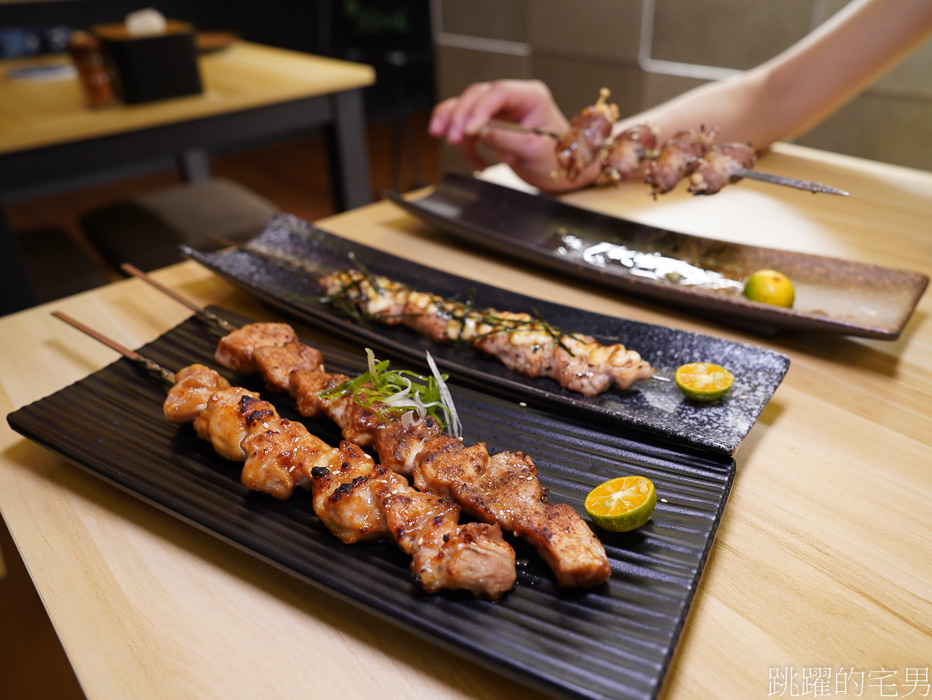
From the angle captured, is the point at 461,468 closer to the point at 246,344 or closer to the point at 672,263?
the point at 246,344

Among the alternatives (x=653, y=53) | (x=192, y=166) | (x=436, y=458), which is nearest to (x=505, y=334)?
(x=436, y=458)

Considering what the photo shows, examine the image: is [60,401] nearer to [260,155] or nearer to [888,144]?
[888,144]

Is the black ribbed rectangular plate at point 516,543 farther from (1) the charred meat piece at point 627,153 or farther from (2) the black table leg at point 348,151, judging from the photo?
(2) the black table leg at point 348,151

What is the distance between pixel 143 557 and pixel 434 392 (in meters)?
0.67

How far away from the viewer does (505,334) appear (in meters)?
1.81

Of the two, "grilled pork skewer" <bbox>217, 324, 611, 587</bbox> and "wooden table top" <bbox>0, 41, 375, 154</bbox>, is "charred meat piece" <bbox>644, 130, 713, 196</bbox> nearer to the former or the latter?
"grilled pork skewer" <bbox>217, 324, 611, 587</bbox>

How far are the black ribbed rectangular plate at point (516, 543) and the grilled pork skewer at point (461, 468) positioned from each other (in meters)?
0.06

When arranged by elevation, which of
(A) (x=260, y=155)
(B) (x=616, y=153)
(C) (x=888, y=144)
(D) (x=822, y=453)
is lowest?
(A) (x=260, y=155)

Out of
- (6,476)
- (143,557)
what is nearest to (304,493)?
(143,557)

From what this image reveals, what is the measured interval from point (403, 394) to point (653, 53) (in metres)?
5.21

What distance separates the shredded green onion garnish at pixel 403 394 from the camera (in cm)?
150

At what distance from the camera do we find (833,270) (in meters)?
2.07

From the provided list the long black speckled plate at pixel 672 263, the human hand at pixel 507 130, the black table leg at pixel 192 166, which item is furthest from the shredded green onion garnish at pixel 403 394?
the black table leg at pixel 192 166

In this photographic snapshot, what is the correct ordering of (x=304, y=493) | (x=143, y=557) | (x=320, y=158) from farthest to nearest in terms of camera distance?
(x=320, y=158), (x=304, y=493), (x=143, y=557)
